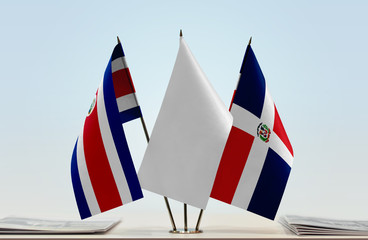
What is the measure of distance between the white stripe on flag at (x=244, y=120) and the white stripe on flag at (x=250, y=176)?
1.3 inches

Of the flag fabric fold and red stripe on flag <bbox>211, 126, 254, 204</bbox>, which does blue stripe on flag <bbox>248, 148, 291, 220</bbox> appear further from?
the flag fabric fold

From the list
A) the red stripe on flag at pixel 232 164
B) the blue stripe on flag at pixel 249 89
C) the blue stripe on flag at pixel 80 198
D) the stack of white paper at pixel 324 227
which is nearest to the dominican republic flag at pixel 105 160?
the blue stripe on flag at pixel 80 198

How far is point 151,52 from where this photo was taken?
109 inches

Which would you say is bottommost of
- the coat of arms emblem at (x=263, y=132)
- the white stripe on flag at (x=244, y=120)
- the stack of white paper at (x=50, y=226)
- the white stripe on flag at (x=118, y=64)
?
the stack of white paper at (x=50, y=226)

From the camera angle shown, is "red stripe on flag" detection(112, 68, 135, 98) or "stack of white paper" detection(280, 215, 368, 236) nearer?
"stack of white paper" detection(280, 215, 368, 236)

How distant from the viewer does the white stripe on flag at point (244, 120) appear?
1.50 metres

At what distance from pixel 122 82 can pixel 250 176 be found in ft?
1.50

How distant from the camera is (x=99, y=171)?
1470 mm

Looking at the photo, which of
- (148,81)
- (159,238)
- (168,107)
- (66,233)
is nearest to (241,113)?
(168,107)

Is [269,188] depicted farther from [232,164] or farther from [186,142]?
[186,142]

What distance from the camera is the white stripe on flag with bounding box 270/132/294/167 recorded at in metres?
1.53

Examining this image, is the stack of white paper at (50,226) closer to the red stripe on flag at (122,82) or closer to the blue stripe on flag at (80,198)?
the blue stripe on flag at (80,198)

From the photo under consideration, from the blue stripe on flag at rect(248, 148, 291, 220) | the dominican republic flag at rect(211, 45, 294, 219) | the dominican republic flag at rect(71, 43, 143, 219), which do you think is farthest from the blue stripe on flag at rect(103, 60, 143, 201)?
the blue stripe on flag at rect(248, 148, 291, 220)

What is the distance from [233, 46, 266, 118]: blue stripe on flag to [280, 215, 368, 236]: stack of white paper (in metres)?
0.33
